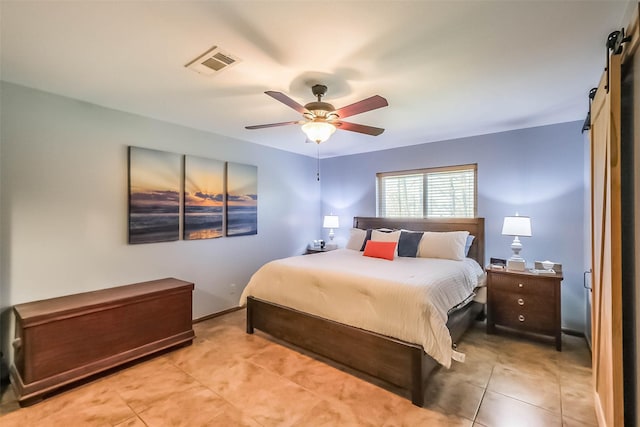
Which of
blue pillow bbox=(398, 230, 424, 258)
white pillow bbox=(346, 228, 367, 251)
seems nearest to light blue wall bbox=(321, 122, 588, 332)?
blue pillow bbox=(398, 230, 424, 258)

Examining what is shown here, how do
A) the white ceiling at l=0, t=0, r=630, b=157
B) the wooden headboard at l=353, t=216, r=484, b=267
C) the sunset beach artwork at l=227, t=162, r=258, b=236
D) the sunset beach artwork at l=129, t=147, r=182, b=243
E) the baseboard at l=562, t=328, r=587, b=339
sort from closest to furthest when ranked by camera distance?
the white ceiling at l=0, t=0, r=630, b=157, the sunset beach artwork at l=129, t=147, r=182, b=243, the baseboard at l=562, t=328, r=587, b=339, the wooden headboard at l=353, t=216, r=484, b=267, the sunset beach artwork at l=227, t=162, r=258, b=236

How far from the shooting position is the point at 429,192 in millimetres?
4473

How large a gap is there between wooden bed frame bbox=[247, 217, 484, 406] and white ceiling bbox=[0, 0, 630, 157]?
2027 mm

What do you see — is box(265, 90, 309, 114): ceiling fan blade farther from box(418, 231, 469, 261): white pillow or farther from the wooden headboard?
the wooden headboard

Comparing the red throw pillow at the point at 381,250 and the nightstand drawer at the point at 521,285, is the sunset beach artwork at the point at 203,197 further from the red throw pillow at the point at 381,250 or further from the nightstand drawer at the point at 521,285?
the nightstand drawer at the point at 521,285

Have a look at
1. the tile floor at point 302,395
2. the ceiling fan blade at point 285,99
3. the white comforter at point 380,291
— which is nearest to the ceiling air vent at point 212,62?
the ceiling fan blade at point 285,99

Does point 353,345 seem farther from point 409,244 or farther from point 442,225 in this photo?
point 442,225

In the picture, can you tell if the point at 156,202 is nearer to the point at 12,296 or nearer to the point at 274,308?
the point at 12,296

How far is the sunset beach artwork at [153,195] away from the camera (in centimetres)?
317

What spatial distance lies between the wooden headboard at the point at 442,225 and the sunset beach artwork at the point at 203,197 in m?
2.38

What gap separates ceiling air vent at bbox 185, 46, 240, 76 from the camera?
1.97 metres

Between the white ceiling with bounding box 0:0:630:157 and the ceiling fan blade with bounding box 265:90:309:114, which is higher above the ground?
the white ceiling with bounding box 0:0:630:157

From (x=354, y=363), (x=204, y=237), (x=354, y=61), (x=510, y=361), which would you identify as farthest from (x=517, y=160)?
(x=204, y=237)

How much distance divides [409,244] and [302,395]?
228cm
